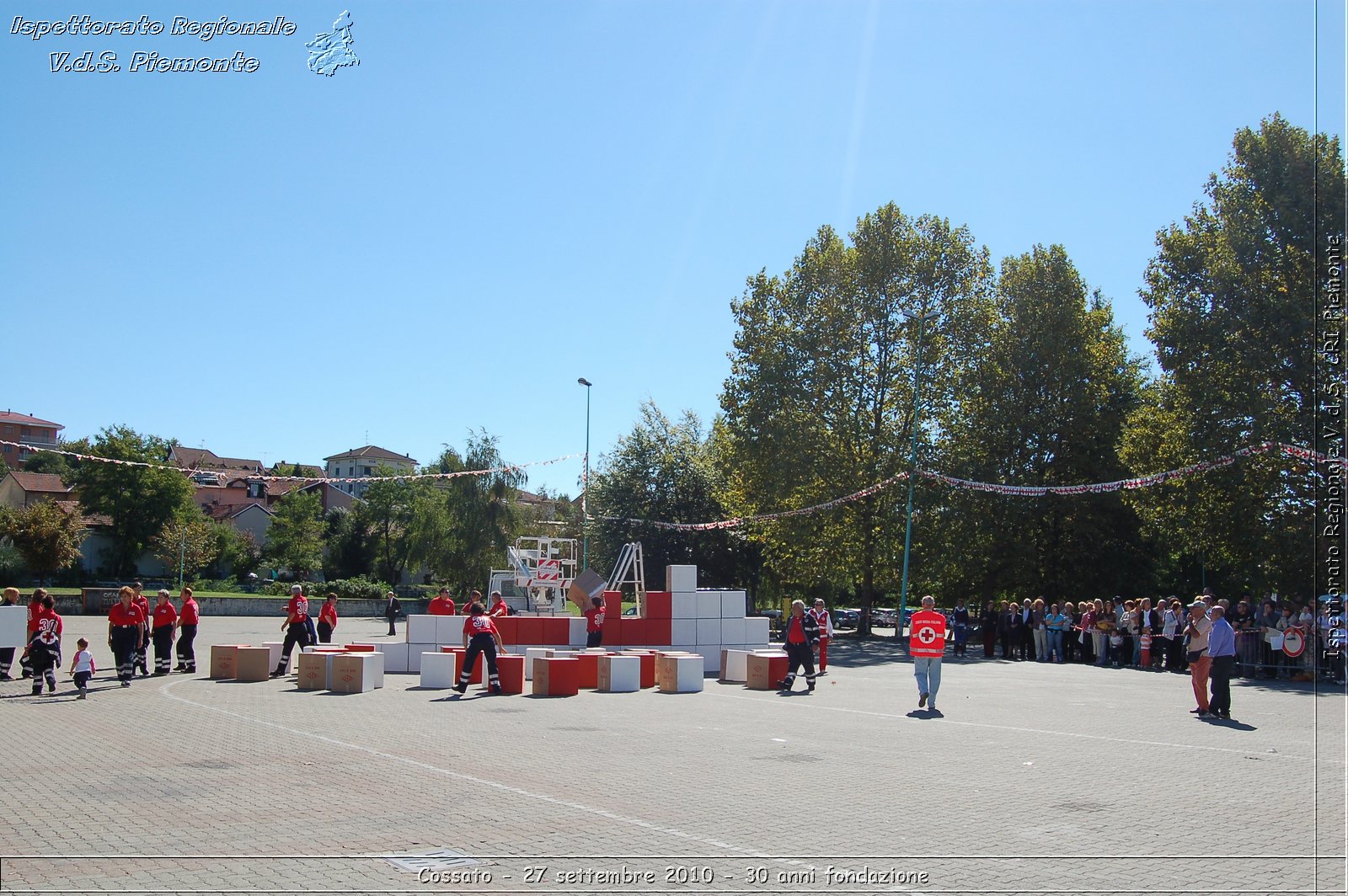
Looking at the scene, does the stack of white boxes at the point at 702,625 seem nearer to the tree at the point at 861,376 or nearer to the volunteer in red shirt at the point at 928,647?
the volunteer in red shirt at the point at 928,647

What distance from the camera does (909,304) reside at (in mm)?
42750

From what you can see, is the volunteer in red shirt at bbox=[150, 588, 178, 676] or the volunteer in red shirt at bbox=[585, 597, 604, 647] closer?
the volunteer in red shirt at bbox=[150, 588, 178, 676]

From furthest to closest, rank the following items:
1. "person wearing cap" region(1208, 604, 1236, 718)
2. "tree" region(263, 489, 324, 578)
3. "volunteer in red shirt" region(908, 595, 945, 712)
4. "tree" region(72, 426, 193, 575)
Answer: "tree" region(263, 489, 324, 578)
"tree" region(72, 426, 193, 575)
"volunteer in red shirt" region(908, 595, 945, 712)
"person wearing cap" region(1208, 604, 1236, 718)

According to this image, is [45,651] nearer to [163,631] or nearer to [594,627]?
[163,631]

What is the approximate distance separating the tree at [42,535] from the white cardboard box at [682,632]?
54701 millimetres

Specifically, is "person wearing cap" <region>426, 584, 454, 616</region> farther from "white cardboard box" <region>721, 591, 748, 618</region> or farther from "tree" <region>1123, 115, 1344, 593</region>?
"tree" <region>1123, 115, 1344, 593</region>

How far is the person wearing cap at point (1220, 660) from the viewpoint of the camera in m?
15.3

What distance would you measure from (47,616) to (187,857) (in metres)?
12.8

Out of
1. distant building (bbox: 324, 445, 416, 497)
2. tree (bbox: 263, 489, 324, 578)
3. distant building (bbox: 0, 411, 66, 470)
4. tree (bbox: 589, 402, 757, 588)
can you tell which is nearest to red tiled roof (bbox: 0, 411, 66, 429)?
distant building (bbox: 0, 411, 66, 470)

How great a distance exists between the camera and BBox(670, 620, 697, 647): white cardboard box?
972 inches

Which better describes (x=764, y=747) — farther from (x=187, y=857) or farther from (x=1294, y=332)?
(x=1294, y=332)

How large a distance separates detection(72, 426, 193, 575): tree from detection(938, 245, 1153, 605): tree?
5908 centimetres

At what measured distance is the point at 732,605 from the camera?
2520 centimetres

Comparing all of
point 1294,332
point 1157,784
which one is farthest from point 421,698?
point 1294,332
